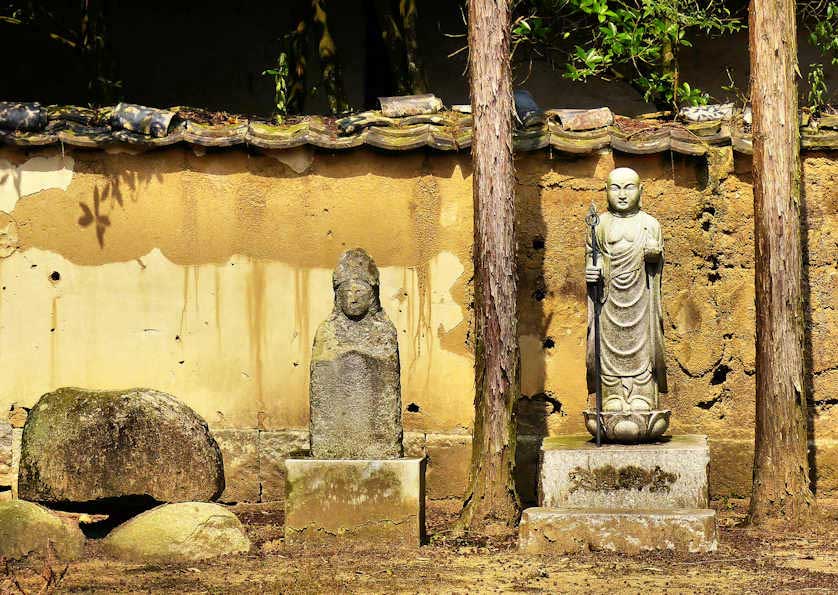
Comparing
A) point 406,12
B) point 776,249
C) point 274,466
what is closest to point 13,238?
Answer: point 274,466

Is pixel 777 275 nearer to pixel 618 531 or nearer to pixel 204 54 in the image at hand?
pixel 618 531

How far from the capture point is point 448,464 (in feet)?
31.6

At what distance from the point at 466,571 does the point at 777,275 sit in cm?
286

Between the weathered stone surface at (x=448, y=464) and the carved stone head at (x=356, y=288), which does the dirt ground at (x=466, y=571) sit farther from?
the carved stone head at (x=356, y=288)

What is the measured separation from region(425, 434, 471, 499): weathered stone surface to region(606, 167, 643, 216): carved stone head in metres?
2.10

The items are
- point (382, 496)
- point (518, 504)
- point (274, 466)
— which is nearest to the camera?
point (382, 496)

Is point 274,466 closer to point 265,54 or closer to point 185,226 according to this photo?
point 185,226

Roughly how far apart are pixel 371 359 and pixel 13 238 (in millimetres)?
3121

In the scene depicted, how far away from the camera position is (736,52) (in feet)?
42.2

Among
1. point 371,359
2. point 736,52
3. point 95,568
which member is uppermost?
point 736,52

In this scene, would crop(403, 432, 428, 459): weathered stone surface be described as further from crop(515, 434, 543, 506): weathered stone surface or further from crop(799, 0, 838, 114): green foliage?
crop(799, 0, 838, 114): green foliage

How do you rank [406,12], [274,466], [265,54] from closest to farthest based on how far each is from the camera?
[274,466] < [406,12] < [265,54]

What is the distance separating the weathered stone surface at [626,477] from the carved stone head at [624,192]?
1487 millimetres

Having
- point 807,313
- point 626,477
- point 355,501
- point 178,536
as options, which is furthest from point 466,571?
point 807,313
